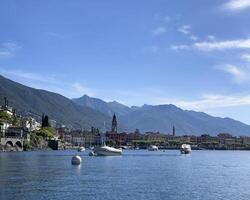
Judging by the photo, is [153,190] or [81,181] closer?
[153,190]

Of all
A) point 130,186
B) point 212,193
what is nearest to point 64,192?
point 130,186

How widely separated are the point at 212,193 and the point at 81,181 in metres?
20.6

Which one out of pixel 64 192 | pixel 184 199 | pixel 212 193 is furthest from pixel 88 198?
pixel 212 193

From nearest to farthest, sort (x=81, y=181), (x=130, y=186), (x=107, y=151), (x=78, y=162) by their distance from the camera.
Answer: (x=130, y=186), (x=81, y=181), (x=78, y=162), (x=107, y=151)

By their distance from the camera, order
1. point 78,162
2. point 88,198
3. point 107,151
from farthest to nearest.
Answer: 1. point 107,151
2. point 78,162
3. point 88,198

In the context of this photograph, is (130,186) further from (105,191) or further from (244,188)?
(244,188)

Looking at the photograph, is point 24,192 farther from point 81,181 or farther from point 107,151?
point 107,151

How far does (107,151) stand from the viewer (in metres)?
180

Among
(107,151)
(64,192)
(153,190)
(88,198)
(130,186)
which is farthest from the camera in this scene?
(107,151)

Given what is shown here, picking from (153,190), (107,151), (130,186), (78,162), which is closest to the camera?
(153,190)

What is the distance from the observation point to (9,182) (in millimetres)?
68000

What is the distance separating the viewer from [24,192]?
189 ft

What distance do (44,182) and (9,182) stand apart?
4.73 metres

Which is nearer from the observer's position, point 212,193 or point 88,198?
point 88,198
